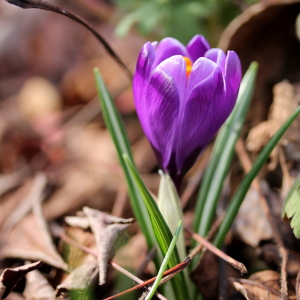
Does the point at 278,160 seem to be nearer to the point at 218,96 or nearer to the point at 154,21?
the point at 218,96

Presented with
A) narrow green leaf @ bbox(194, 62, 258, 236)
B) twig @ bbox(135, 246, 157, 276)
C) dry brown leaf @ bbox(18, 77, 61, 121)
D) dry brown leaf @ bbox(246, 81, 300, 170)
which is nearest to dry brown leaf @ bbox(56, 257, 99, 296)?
twig @ bbox(135, 246, 157, 276)

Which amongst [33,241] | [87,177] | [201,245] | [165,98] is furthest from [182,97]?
[87,177]

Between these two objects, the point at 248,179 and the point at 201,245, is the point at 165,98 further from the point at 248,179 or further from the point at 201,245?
the point at 201,245

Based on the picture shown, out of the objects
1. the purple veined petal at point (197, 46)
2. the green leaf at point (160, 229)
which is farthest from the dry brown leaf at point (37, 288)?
the purple veined petal at point (197, 46)

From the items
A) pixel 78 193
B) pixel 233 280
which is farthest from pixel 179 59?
pixel 78 193

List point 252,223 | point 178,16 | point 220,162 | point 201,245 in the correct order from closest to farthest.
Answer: point 201,245 → point 220,162 → point 252,223 → point 178,16

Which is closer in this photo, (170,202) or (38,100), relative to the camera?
(170,202)

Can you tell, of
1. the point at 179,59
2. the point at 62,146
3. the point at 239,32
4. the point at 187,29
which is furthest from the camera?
the point at 62,146

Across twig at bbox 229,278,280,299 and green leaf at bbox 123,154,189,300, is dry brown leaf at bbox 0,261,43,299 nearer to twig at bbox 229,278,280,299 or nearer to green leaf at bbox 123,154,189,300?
green leaf at bbox 123,154,189,300
